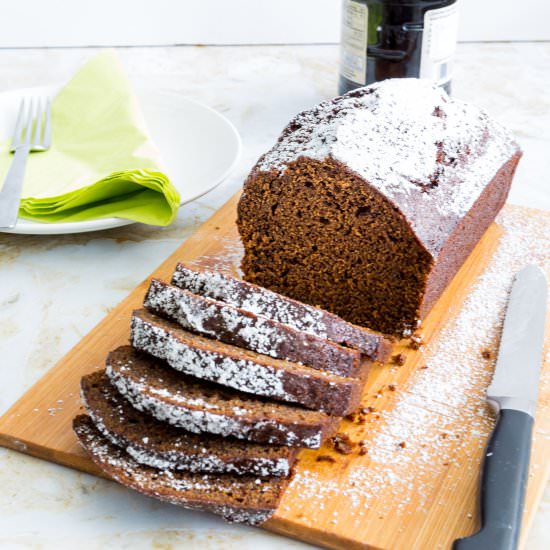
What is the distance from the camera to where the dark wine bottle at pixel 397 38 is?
307 centimetres

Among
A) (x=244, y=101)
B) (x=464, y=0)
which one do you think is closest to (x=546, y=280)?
(x=244, y=101)

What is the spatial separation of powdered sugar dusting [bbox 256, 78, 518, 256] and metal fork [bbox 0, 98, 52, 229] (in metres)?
0.78

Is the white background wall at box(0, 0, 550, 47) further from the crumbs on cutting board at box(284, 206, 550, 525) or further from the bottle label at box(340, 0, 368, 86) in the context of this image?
the crumbs on cutting board at box(284, 206, 550, 525)

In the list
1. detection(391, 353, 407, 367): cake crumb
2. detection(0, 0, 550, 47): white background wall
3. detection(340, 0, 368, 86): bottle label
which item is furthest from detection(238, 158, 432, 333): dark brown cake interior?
detection(0, 0, 550, 47): white background wall

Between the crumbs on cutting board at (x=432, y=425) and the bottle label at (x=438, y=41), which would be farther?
the bottle label at (x=438, y=41)

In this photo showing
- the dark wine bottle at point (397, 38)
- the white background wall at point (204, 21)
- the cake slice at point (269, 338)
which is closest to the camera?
the cake slice at point (269, 338)

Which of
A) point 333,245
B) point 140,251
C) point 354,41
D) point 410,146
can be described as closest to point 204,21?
point 354,41

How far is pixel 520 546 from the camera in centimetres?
161

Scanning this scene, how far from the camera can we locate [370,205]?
7.12 ft

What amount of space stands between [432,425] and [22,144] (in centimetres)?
174

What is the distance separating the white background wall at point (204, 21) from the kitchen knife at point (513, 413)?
7.31ft

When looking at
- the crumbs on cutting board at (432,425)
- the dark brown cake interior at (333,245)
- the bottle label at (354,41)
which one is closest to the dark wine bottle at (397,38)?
the bottle label at (354,41)

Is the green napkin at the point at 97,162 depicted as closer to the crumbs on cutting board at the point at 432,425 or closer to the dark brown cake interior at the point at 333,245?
the dark brown cake interior at the point at 333,245

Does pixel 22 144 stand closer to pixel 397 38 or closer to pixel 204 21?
pixel 397 38
